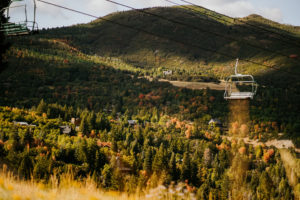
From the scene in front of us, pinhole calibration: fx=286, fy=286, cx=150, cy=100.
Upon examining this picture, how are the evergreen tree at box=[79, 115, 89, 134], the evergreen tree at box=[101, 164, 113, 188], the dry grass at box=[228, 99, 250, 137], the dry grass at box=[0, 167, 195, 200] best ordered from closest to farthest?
the dry grass at box=[0, 167, 195, 200] → the evergreen tree at box=[101, 164, 113, 188] → the evergreen tree at box=[79, 115, 89, 134] → the dry grass at box=[228, 99, 250, 137]

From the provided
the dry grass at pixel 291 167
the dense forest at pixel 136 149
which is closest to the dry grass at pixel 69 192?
the dry grass at pixel 291 167

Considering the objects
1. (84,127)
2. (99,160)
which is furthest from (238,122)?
(99,160)

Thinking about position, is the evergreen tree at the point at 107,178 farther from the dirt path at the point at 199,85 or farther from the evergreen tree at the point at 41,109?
the dirt path at the point at 199,85

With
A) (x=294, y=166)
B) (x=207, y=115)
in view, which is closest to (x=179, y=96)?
(x=207, y=115)

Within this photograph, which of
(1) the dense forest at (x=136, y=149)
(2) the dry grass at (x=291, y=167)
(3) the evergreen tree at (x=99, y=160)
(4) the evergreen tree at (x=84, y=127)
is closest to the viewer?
(2) the dry grass at (x=291, y=167)

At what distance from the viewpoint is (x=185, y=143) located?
95.5 m

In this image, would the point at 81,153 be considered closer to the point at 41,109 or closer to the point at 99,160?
the point at 99,160

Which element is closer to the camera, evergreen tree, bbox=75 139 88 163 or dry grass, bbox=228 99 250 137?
evergreen tree, bbox=75 139 88 163

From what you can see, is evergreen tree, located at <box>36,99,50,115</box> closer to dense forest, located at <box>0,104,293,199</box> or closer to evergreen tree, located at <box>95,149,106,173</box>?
dense forest, located at <box>0,104,293,199</box>

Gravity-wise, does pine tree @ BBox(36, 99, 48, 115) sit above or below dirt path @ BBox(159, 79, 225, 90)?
below

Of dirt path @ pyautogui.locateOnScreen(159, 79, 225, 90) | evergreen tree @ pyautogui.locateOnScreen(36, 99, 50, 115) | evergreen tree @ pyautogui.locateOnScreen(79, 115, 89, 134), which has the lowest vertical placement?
evergreen tree @ pyautogui.locateOnScreen(79, 115, 89, 134)

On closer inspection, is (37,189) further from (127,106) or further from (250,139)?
(127,106)

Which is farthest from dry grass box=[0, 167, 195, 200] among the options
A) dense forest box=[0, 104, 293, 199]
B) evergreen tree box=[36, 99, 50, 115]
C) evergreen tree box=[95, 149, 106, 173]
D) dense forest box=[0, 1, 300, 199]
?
evergreen tree box=[36, 99, 50, 115]

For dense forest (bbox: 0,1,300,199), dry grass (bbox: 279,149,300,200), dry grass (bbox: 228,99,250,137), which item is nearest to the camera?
dry grass (bbox: 279,149,300,200)
